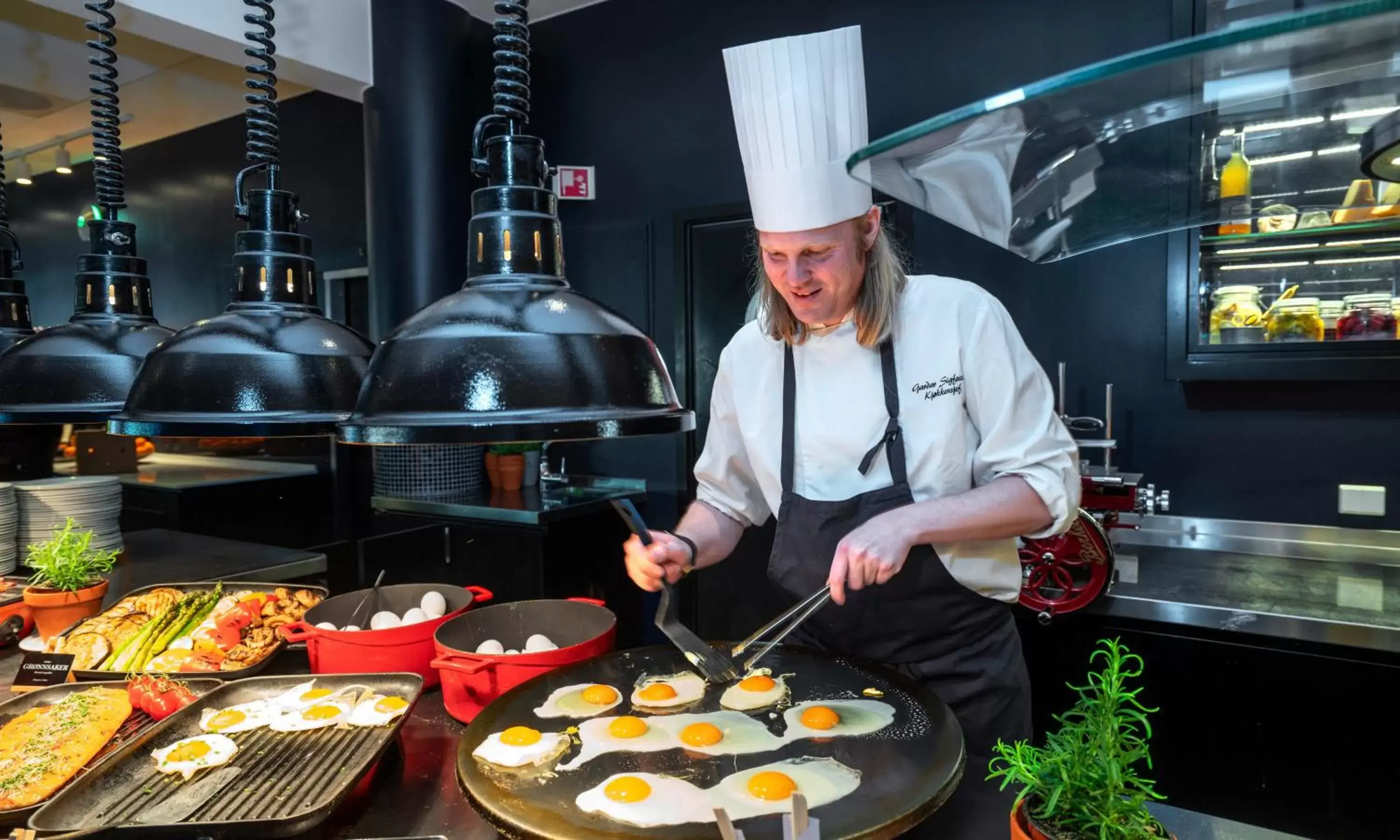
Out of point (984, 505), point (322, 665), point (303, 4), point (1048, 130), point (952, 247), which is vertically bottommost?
point (322, 665)

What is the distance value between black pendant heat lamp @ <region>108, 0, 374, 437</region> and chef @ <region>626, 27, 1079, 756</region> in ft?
2.17

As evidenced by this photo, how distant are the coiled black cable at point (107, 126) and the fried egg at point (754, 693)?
166 cm

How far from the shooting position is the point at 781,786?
42.3 inches

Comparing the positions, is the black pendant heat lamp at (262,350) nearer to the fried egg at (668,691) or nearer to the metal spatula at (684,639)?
the metal spatula at (684,639)

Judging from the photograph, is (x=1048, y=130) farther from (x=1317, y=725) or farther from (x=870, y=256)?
(x=1317, y=725)

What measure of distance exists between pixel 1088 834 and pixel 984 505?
0.83 metres

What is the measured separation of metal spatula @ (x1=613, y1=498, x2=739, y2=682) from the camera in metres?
1.44

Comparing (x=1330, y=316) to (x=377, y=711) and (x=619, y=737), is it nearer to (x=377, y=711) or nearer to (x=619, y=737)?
(x=619, y=737)

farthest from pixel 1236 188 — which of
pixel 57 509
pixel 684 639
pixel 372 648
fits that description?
pixel 57 509

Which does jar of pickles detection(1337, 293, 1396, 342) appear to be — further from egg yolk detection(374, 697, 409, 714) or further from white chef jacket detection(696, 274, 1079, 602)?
egg yolk detection(374, 697, 409, 714)

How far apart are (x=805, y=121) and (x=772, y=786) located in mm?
1249

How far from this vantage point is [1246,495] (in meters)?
3.01

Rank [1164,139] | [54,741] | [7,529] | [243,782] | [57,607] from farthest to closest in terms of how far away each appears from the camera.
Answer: [7,529] → [57,607] → [54,741] → [243,782] → [1164,139]

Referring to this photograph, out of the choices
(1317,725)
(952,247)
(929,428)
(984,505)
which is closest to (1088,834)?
(984,505)
